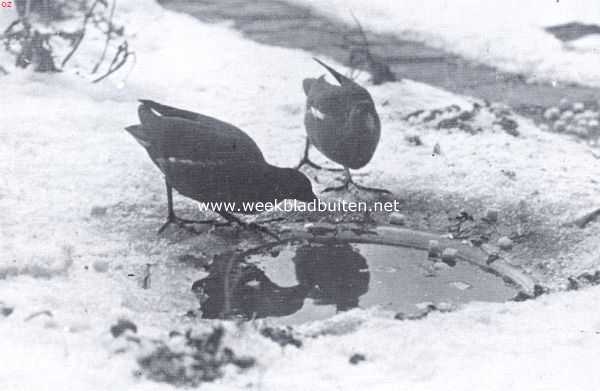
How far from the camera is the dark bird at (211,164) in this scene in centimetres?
278

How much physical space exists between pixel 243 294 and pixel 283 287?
134 millimetres

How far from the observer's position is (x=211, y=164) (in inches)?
110

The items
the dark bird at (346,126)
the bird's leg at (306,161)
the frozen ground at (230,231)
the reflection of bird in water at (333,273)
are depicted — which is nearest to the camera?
the frozen ground at (230,231)

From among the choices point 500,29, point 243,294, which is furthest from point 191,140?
point 500,29

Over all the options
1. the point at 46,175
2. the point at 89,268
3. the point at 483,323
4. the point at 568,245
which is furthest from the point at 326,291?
the point at 46,175

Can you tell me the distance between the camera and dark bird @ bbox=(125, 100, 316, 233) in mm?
2775

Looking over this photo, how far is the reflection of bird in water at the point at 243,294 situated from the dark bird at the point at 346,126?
0.71 metres

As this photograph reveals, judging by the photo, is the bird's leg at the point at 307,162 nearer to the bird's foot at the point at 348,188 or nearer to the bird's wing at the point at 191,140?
the bird's foot at the point at 348,188

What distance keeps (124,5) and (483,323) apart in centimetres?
369

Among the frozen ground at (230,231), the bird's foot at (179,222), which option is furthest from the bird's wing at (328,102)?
the bird's foot at (179,222)

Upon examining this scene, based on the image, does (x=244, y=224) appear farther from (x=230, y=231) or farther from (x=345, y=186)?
(x=345, y=186)

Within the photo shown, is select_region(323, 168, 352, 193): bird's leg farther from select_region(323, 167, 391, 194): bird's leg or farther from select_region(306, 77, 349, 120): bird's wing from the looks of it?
select_region(306, 77, 349, 120): bird's wing

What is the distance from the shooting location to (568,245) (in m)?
2.80

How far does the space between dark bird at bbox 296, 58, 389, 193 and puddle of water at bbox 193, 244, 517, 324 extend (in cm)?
46
